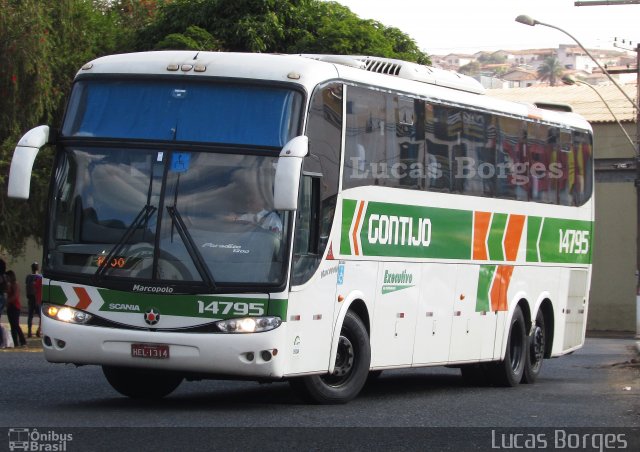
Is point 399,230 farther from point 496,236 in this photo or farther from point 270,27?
point 270,27

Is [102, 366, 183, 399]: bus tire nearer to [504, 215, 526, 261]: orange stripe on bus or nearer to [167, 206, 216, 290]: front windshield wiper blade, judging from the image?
[167, 206, 216, 290]: front windshield wiper blade

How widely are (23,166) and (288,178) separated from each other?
2.42 meters

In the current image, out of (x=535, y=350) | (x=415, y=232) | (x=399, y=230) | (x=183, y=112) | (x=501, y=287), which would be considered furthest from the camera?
(x=535, y=350)

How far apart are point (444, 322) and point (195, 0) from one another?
79.1 feet

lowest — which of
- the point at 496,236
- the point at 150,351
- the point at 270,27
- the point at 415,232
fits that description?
the point at 150,351

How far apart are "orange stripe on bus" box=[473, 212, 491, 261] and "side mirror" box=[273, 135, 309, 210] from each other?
17.1ft

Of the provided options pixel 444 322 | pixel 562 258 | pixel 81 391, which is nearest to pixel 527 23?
pixel 562 258

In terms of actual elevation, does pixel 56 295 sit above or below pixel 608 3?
below

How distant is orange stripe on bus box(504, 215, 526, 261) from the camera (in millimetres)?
18344

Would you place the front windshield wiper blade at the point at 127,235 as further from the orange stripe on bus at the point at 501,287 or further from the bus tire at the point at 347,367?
the orange stripe on bus at the point at 501,287

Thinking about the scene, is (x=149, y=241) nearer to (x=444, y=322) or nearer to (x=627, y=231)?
(x=444, y=322)

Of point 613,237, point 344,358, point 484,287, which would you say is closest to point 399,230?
point 344,358

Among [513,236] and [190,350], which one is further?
[513,236]

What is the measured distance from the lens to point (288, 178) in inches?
487
